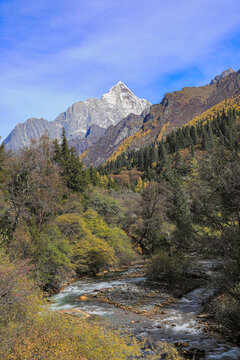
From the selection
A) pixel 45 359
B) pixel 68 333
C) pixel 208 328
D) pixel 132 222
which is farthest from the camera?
pixel 132 222

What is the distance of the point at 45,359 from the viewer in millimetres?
7969

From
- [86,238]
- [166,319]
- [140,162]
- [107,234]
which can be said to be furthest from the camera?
[140,162]

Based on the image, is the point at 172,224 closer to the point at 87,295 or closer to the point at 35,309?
the point at 87,295

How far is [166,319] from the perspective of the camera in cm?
1593

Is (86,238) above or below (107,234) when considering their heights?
above

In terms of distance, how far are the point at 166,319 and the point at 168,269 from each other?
34.4 feet

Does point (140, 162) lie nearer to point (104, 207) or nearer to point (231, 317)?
point (104, 207)

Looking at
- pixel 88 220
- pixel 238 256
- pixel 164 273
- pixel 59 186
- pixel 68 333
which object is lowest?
pixel 164 273

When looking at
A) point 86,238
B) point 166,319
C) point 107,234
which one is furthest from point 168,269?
point 107,234

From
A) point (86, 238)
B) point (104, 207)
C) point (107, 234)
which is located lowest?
point (107, 234)

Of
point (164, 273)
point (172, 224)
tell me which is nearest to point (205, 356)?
point (164, 273)

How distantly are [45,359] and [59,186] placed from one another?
31297 mm

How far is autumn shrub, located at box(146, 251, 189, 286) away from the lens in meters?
26.2

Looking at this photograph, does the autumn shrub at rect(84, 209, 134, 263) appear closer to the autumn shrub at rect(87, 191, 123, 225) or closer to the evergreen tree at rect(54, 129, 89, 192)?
the autumn shrub at rect(87, 191, 123, 225)
